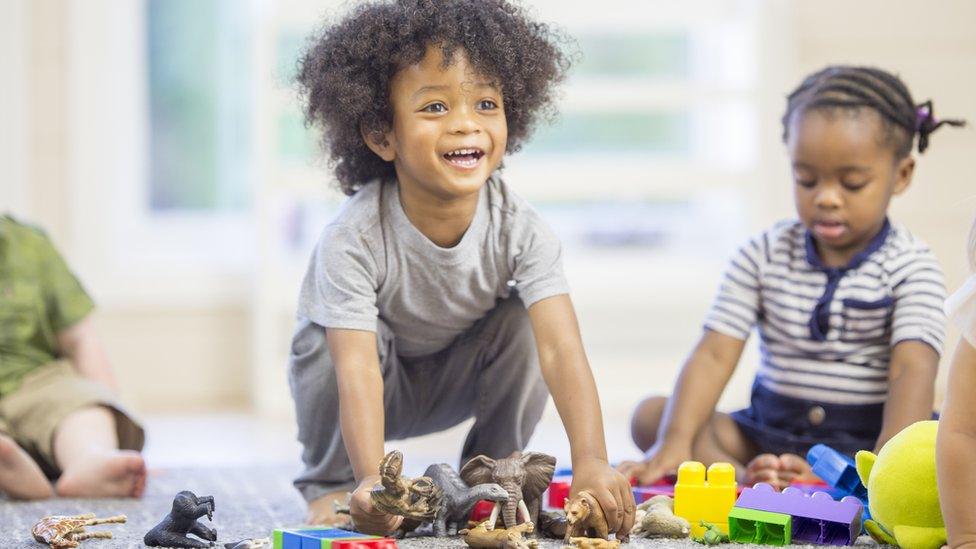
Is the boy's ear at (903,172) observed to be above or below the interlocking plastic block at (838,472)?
above

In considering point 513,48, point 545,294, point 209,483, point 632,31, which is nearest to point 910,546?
point 545,294

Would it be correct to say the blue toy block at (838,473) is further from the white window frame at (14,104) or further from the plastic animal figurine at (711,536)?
the white window frame at (14,104)

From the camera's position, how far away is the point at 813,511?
113 cm

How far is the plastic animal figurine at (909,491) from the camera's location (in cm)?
106

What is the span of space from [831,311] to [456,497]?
0.59 m

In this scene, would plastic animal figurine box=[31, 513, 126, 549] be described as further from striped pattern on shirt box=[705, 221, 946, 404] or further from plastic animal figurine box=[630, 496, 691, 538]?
striped pattern on shirt box=[705, 221, 946, 404]

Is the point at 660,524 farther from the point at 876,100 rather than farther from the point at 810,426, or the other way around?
the point at 876,100

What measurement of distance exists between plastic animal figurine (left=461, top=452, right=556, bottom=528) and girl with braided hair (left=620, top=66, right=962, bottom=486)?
31 cm

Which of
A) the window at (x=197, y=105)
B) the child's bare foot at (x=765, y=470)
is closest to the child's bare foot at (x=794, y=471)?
the child's bare foot at (x=765, y=470)

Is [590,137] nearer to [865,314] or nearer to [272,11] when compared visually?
[272,11]

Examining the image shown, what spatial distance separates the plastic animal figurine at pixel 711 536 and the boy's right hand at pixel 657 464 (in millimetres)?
283

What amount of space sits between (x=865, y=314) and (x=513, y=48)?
518 mm

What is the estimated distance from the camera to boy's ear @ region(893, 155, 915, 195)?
151 centimetres

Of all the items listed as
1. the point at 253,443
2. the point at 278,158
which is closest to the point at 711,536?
the point at 253,443
